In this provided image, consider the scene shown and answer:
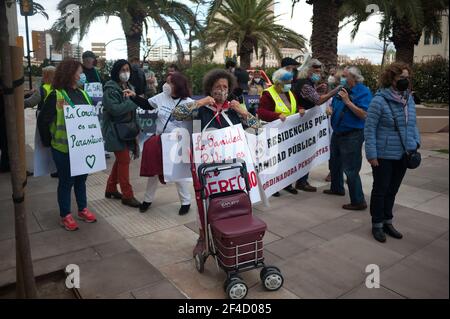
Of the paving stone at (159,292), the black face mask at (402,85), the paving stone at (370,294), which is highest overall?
the black face mask at (402,85)

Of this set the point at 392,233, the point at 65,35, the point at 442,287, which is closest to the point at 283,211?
the point at 392,233

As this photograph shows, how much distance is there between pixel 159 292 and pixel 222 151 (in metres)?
1.30

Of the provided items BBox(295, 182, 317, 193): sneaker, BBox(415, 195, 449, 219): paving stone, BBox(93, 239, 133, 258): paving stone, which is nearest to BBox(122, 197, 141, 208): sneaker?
BBox(93, 239, 133, 258): paving stone

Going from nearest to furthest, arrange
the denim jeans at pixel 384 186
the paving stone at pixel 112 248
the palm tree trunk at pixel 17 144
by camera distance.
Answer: the palm tree trunk at pixel 17 144
the paving stone at pixel 112 248
the denim jeans at pixel 384 186

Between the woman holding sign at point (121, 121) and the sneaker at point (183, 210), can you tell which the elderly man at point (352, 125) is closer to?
the sneaker at point (183, 210)

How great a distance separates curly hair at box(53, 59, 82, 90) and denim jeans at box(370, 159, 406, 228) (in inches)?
133

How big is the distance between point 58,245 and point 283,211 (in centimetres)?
267

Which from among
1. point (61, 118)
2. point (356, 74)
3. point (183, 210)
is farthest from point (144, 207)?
point (356, 74)

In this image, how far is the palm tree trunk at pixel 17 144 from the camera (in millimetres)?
2529

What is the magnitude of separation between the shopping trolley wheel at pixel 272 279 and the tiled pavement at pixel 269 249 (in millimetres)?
61

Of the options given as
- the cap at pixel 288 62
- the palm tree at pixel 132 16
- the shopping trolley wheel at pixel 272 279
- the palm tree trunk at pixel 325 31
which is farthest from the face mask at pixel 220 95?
the palm tree at pixel 132 16

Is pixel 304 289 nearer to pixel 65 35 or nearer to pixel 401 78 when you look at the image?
pixel 401 78

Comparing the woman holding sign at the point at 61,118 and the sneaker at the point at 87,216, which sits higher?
the woman holding sign at the point at 61,118

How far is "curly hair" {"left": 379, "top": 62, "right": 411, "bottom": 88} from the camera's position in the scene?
13.1ft
